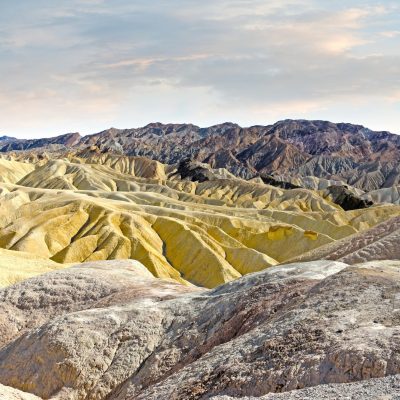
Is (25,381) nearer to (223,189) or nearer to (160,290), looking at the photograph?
(160,290)

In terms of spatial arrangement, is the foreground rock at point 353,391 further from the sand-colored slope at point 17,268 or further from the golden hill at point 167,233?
the golden hill at point 167,233

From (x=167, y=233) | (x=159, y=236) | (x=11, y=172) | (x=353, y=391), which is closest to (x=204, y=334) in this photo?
(x=353, y=391)

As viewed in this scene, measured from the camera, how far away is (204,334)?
21.6m

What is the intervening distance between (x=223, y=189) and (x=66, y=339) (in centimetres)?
17742

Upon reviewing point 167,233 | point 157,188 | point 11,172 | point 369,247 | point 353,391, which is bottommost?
point 167,233

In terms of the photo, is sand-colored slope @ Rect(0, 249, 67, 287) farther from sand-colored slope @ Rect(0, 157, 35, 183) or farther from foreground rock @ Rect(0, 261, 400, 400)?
sand-colored slope @ Rect(0, 157, 35, 183)

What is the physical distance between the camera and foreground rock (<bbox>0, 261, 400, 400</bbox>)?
14977 millimetres

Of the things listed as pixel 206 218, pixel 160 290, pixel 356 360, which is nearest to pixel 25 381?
pixel 160 290

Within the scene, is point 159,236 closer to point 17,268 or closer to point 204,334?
point 17,268

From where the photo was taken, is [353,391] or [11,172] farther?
[11,172]

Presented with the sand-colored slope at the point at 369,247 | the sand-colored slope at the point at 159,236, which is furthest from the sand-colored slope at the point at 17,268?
the sand-colored slope at the point at 159,236

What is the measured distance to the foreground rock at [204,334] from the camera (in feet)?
49.1

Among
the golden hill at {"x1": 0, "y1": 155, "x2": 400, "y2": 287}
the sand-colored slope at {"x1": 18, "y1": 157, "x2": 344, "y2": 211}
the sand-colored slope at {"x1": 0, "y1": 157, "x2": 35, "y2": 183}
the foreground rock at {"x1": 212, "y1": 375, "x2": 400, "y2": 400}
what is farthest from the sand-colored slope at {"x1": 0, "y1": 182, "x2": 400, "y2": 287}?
the foreground rock at {"x1": 212, "y1": 375, "x2": 400, "y2": 400}

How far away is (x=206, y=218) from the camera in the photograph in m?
112
